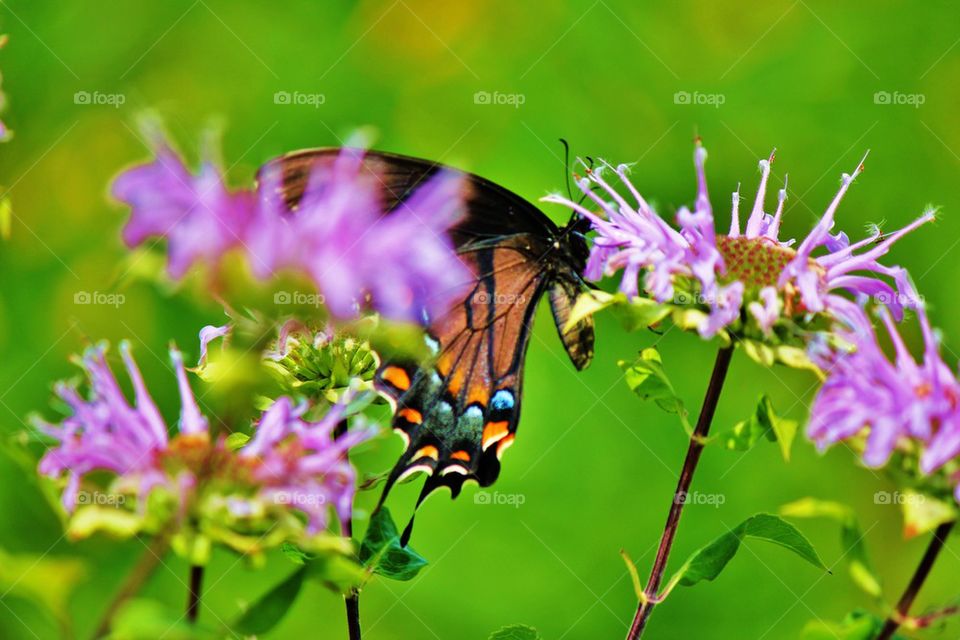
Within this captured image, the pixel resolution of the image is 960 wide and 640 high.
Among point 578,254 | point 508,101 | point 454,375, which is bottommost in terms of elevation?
point 454,375

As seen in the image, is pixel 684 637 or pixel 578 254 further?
pixel 684 637

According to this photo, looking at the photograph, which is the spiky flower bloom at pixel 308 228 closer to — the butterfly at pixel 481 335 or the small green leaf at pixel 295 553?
the butterfly at pixel 481 335

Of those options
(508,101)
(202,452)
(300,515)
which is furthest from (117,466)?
(508,101)

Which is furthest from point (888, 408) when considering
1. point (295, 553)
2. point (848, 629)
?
point (295, 553)

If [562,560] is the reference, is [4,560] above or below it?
above

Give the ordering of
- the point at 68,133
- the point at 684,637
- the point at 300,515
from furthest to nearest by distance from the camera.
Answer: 1. the point at 68,133
2. the point at 684,637
3. the point at 300,515

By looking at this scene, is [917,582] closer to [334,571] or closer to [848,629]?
[848,629]

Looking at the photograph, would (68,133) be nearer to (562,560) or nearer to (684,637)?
(562,560)

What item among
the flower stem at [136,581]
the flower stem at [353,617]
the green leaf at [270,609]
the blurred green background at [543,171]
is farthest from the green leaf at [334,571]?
the blurred green background at [543,171]
